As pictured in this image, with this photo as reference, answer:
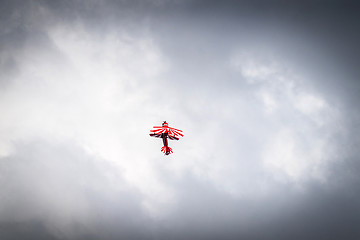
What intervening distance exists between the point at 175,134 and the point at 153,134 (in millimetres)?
3712

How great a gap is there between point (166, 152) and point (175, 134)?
433 cm

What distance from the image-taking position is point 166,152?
50.6 m

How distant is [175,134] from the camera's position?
48.1 m

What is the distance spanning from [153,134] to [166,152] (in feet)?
13.6

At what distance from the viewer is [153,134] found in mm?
48844
